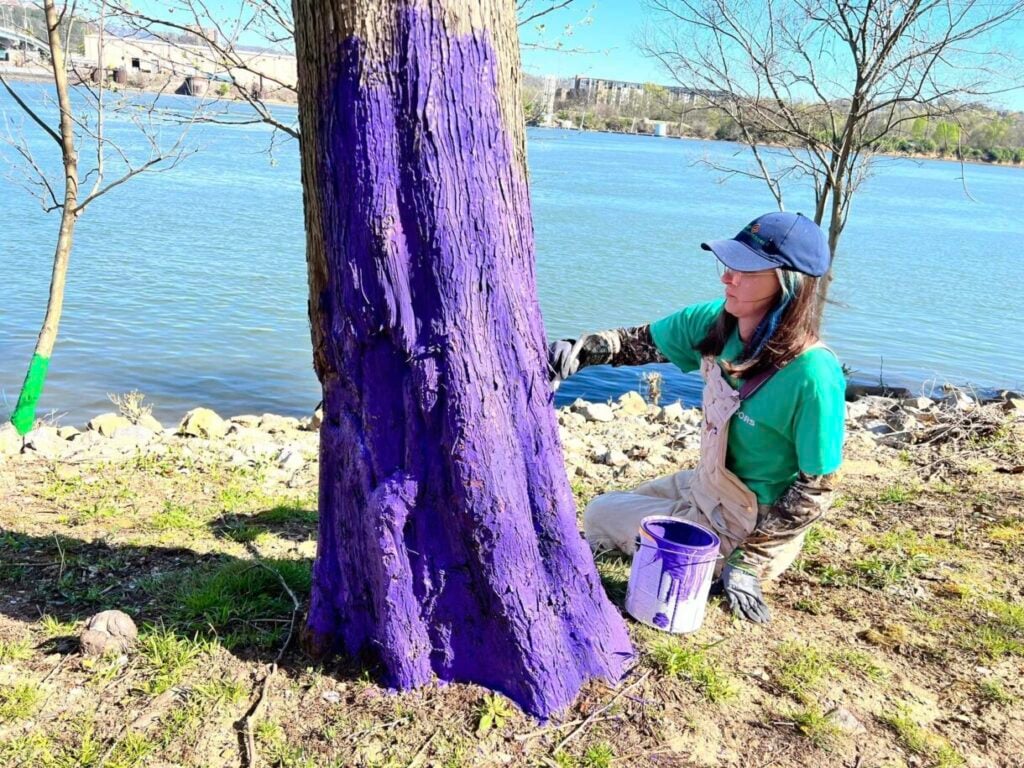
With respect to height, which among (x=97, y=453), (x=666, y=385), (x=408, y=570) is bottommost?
(x=666, y=385)

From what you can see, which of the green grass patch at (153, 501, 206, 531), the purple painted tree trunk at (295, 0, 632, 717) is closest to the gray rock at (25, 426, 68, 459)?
the green grass patch at (153, 501, 206, 531)

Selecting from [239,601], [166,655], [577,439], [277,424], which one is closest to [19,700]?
[166,655]

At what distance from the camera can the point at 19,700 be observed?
256 centimetres

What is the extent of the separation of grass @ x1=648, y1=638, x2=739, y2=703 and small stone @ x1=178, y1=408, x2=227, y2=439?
498 cm

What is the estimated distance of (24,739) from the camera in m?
2.41

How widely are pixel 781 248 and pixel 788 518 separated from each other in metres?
1.05

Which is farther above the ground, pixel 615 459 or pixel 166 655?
pixel 166 655

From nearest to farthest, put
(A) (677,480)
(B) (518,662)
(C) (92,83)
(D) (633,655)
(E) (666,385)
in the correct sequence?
(B) (518,662) → (D) (633,655) → (A) (677,480) → (C) (92,83) → (E) (666,385)

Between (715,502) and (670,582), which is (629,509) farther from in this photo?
(670,582)

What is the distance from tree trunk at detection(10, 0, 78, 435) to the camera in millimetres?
6367

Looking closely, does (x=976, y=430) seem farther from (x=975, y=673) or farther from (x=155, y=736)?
(x=155, y=736)

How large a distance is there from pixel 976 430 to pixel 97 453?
20.6ft

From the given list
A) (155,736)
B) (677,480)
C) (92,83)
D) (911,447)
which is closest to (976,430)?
(911,447)

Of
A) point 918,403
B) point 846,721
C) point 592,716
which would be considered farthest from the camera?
point 918,403
